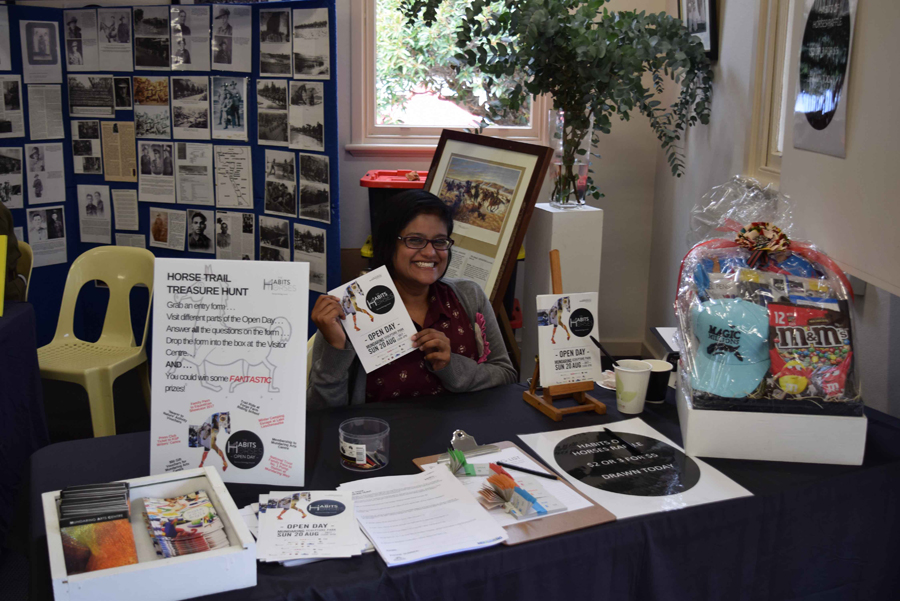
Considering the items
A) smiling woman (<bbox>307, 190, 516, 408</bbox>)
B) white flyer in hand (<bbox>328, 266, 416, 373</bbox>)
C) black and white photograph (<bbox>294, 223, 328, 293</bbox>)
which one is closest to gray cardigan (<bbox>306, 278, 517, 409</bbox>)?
smiling woman (<bbox>307, 190, 516, 408</bbox>)

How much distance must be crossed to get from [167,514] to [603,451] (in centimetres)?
81

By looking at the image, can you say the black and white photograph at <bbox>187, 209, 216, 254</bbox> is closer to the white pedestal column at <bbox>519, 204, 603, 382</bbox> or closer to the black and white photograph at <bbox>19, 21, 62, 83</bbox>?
the black and white photograph at <bbox>19, 21, 62, 83</bbox>

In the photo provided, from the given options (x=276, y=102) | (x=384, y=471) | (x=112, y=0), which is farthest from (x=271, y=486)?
(x=112, y=0)

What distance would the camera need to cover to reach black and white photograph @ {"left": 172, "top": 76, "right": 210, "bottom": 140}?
3453 millimetres

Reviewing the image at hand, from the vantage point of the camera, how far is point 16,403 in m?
2.46

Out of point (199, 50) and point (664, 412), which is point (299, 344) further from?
point (199, 50)

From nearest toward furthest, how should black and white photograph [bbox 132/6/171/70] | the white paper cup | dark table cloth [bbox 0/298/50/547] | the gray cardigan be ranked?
the white paper cup
the gray cardigan
dark table cloth [bbox 0/298/50/547]
black and white photograph [bbox 132/6/171/70]

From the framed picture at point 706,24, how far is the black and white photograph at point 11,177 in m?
3.18

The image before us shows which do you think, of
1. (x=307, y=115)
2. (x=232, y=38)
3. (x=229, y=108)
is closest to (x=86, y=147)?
(x=229, y=108)

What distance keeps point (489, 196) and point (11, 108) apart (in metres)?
2.34

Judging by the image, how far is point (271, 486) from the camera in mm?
1317

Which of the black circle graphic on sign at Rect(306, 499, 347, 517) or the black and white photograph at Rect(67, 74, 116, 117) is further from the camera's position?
the black and white photograph at Rect(67, 74, 116, 117)

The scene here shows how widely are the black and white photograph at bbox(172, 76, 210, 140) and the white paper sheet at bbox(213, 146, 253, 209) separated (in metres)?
0.13

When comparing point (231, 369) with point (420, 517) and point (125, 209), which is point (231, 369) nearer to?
point (420, 517)
